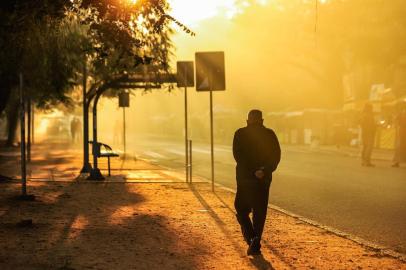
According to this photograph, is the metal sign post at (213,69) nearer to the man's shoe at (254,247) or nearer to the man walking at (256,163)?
the man walking at (256,163)

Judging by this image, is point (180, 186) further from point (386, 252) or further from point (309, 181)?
point (386, 252)

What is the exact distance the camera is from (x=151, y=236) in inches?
310

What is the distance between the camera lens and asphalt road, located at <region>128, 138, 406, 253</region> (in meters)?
8.80

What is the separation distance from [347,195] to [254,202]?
621cm

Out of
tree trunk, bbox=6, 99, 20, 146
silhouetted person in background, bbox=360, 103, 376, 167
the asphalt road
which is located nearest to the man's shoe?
the asphalt road

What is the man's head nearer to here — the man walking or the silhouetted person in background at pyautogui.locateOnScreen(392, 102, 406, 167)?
the man walking

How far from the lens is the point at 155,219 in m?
9.28

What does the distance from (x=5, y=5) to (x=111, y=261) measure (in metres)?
6.00

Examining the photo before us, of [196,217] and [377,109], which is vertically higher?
[377,109]

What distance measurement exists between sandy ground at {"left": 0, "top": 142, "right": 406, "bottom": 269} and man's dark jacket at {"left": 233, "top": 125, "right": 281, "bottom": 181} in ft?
3.00

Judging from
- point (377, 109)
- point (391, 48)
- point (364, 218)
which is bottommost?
point (364, 218)

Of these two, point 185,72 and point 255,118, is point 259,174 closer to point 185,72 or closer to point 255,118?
point 255,118

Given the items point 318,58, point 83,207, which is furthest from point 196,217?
point 318,58

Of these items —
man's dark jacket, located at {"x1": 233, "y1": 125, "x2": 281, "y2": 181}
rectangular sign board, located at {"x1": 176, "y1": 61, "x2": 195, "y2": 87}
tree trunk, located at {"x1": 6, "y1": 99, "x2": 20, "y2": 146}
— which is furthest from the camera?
tree trunk, located at {"x1": 6, "y1": 99, "x2": 20, "y2": 146}
